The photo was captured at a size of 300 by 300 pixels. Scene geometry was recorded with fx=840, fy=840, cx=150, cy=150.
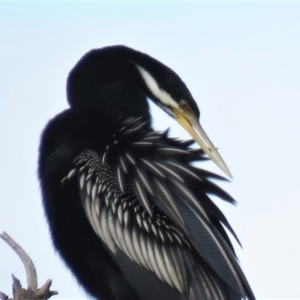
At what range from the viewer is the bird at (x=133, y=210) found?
3771mm

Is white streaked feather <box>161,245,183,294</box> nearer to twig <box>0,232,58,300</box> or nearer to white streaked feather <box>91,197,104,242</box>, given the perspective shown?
white streaked feather <box>91,197,104,242</box>

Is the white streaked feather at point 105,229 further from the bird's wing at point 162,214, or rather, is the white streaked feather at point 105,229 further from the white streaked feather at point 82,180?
the white streaked feather at point 82,180

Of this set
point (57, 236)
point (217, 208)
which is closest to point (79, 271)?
point (57, 236)

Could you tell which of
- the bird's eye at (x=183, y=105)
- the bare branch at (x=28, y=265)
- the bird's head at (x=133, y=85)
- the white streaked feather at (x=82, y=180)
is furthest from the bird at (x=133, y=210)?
the bare branch at (x=28, y=265)

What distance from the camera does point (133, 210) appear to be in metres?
3.91

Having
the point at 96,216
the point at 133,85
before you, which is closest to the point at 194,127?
the point at 133,85

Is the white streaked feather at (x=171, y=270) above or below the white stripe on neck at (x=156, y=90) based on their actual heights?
below

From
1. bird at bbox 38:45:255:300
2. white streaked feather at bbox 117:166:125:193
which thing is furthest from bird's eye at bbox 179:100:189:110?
white streaked feather at bbox 117:166:125:193

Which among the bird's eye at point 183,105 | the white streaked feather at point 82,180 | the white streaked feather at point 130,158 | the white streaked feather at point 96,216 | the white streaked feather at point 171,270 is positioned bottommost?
the white streaked feather at point 171,270

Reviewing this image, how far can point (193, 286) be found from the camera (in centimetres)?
376

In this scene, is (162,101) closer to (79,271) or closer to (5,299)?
(79,271)

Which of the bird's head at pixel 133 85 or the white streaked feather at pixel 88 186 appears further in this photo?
the bird's head at pixel 133 85

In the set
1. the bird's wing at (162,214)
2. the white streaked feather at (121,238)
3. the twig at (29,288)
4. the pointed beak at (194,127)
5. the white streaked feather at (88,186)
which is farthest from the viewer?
the pointed beak at (194,127)

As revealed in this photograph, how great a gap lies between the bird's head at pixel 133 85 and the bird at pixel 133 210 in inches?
5.0
